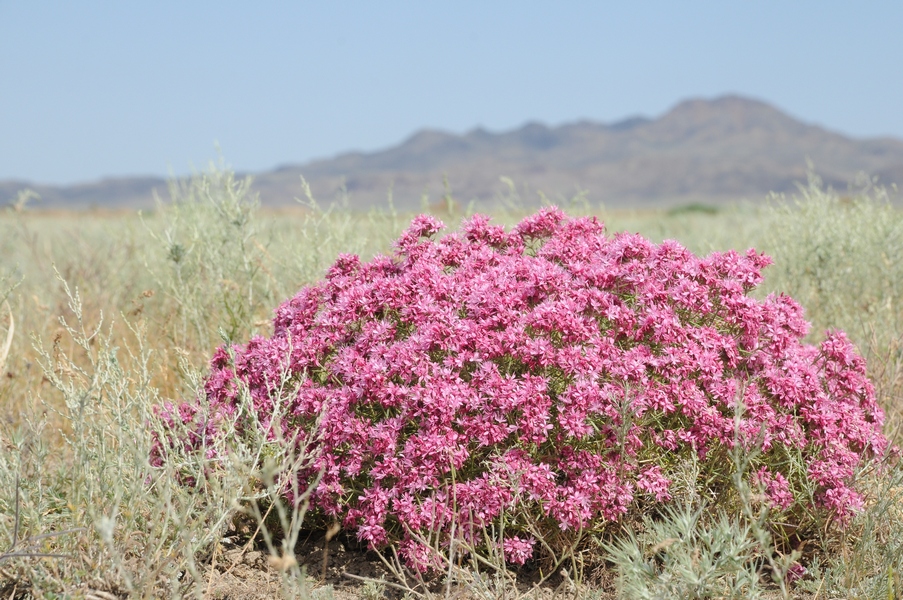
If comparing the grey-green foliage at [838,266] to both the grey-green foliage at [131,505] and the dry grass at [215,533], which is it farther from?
the grey-green foliage at [131,505]

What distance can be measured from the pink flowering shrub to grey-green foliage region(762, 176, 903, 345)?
143 inches

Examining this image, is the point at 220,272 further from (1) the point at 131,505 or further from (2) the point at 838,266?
(2) the point at 838,266

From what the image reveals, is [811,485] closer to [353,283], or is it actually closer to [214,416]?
[353,283]

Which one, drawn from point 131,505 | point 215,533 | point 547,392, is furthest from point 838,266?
point 131,505

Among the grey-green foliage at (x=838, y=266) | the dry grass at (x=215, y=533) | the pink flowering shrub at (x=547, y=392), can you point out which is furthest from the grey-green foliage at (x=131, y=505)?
the grey-green foliage at (x=838, y=266)

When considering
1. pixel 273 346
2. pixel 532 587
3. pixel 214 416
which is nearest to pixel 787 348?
pixel 532 587

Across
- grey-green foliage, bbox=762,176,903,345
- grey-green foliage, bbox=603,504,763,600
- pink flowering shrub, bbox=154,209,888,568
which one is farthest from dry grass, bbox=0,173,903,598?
grey-green foliage, bbox=762,176,903,345

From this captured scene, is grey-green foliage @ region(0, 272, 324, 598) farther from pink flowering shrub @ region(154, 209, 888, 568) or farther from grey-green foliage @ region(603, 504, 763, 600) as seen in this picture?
grey-green foliage @ region(603, 504, 763, 600)

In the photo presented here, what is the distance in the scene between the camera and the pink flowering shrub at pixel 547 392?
11.8ft

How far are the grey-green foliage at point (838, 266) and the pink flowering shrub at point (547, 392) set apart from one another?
3637 mm

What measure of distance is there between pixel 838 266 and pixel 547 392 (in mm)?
5584

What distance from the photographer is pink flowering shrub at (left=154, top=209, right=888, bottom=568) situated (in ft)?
11.8

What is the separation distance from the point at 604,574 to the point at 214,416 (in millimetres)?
2085

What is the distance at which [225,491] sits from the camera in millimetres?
3625
